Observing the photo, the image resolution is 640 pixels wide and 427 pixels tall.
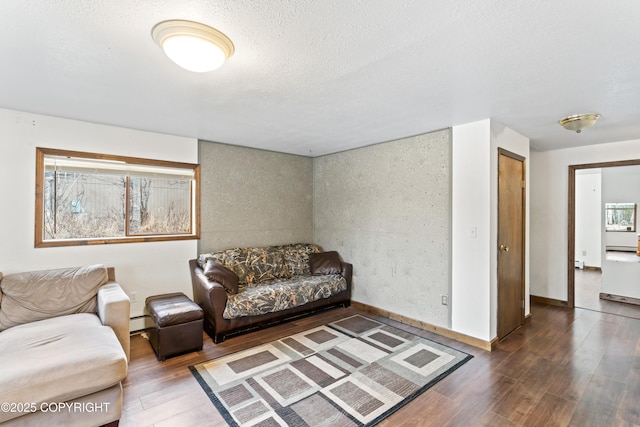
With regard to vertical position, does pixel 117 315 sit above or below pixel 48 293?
below

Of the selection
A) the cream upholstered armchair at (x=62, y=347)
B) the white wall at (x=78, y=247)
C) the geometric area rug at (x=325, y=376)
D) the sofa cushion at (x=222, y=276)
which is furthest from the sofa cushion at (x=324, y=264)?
the cream upholstered armchair at (x=62, y=347)

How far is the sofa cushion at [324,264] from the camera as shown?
4.41 meters

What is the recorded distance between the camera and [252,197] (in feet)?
14.9

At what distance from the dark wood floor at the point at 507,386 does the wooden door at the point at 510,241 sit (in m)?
0.27

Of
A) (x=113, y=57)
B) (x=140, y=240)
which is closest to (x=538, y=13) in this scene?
(x=113, y=57)

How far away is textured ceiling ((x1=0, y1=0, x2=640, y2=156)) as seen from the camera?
1.44 meters

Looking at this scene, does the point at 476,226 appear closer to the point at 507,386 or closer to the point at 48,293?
the point at 507,386

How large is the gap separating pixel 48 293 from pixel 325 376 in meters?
2.59

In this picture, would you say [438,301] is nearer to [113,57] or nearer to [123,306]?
[123,306]

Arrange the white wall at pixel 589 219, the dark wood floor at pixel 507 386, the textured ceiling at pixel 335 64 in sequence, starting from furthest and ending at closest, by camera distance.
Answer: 1. the white wall at pixel 589 219
2. the dark wood floor at pixel 507 386
3. the textured ceiling at pixel 335 64

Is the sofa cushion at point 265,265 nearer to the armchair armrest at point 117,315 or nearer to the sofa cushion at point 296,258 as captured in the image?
the sofa cushion at point 296,258

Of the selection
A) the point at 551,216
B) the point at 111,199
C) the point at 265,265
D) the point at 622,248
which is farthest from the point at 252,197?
the point at 622,248

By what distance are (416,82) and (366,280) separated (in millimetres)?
2929

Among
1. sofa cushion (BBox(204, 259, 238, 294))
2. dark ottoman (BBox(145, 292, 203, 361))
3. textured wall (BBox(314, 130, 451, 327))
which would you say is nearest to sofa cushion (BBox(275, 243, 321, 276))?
textured wall (BBox(314, 130, 451, 327))
